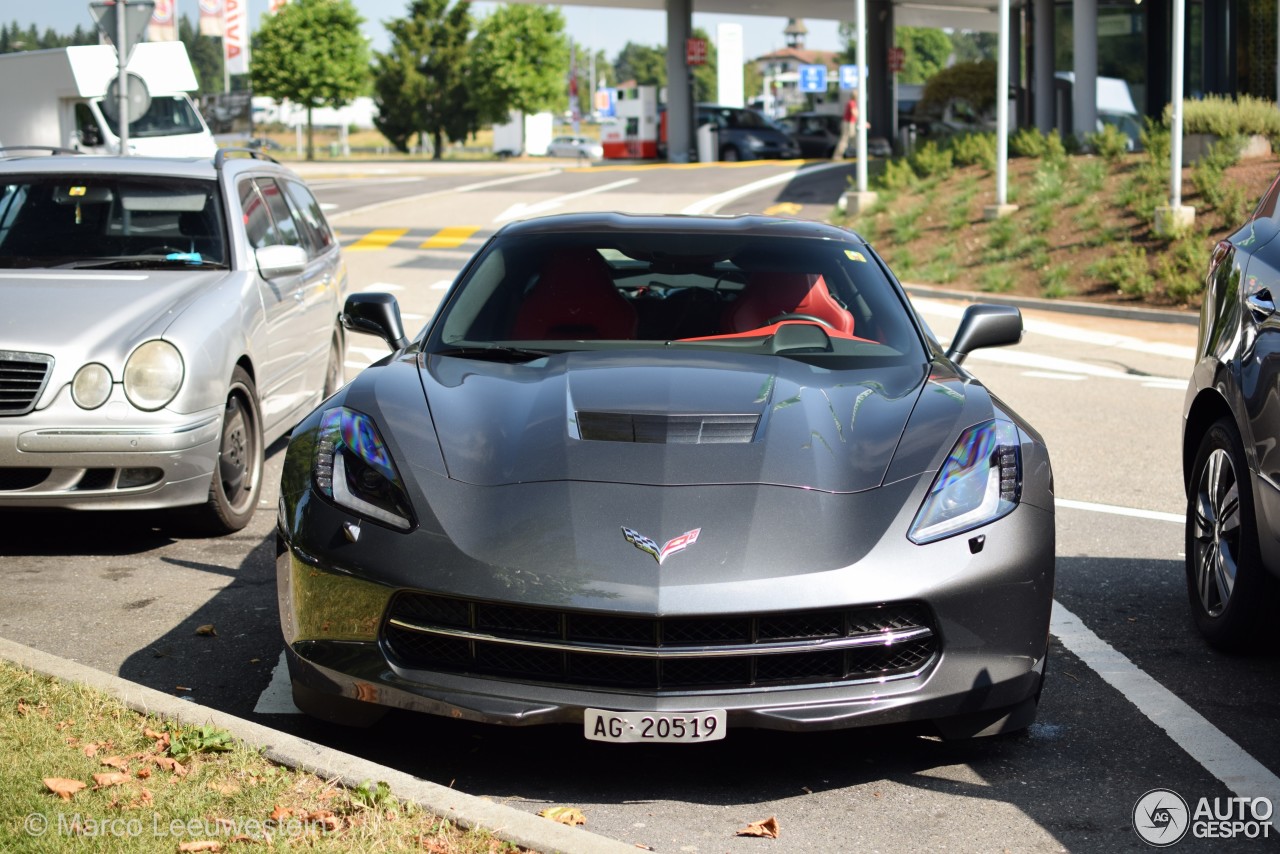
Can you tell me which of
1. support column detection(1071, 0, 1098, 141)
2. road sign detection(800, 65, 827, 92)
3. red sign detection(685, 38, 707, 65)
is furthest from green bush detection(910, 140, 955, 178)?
road sign detection(800, 65, 827, 92)

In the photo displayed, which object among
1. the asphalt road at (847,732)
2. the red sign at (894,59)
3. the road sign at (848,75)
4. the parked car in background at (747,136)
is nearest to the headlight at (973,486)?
the asphalt road at (847,732)

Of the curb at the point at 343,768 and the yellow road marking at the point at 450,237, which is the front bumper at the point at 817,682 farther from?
the yellow road marking at the point at 450,237

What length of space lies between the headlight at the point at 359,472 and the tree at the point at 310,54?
270ft

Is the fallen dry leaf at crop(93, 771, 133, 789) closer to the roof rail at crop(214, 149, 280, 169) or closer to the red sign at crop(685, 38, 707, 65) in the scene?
the roof rail at crop(214, 149, 280, 169)

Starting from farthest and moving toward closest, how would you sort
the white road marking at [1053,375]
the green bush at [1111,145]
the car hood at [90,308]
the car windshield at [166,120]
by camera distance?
the car windshield at [166,120]
the green bush at [1111,145]
the white road marking at [1053,375]
the car hood at [90,308]

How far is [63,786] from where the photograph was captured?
149 inches

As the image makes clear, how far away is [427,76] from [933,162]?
6785cm

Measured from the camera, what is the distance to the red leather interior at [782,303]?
18.1ft

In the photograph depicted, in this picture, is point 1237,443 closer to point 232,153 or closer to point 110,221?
point 110,221

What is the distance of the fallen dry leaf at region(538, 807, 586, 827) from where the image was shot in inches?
151

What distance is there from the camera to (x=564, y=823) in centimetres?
374

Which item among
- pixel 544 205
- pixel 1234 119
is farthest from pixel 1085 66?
pixel 544 205

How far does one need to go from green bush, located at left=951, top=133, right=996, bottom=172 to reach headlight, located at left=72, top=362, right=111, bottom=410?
20774mm

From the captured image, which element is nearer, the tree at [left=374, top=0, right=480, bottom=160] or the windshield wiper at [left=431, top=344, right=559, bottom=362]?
the windshield wiper at [left=431, top=344, right=559, bottom=362]
